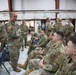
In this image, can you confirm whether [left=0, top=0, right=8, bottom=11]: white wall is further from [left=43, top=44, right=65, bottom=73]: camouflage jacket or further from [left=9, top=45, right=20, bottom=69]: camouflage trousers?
[left=43, top=44, right=65, bottom=73]: camouflage jacket

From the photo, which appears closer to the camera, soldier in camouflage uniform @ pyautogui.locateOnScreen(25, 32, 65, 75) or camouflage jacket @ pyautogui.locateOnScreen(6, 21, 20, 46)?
soldier in camouflage uniform @ pyautogui.locateOnScreen(25, 32, 65, 75)

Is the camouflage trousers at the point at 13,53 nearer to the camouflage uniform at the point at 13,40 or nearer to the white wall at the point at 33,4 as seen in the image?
the camouflage uniform at the point at 13,40

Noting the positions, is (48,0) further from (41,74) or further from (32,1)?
(41,74)

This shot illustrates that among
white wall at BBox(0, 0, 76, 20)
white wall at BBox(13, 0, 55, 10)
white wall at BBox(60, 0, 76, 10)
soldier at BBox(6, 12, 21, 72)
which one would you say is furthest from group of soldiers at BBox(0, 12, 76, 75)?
white wall at BBox(60, 0, 76, 10)

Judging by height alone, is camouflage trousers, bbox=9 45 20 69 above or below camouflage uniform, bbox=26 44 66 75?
below

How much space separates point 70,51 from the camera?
73.5 inches

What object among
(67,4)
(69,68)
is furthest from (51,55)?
(67,4)

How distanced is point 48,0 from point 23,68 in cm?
743

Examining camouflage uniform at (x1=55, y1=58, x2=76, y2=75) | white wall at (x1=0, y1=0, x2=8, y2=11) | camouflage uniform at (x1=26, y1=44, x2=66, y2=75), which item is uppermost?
white wall at (x1=0, y1=0, x2=8, y2=11)

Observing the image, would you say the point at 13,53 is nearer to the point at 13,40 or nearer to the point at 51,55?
the point at 13,40

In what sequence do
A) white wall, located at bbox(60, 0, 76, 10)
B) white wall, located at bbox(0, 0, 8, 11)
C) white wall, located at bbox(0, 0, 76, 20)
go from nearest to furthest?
white wall, located at bbox(0, 0, 8, 11), white wall, located at bbox(0, 0, 76, 20), white wall, located at bbox(60, 0, 76, 10)

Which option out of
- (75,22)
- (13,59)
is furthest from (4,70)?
(75,22)

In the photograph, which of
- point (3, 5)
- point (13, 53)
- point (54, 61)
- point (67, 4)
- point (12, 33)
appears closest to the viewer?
point (54, 61)

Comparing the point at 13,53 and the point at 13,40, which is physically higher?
the point at 13,40
